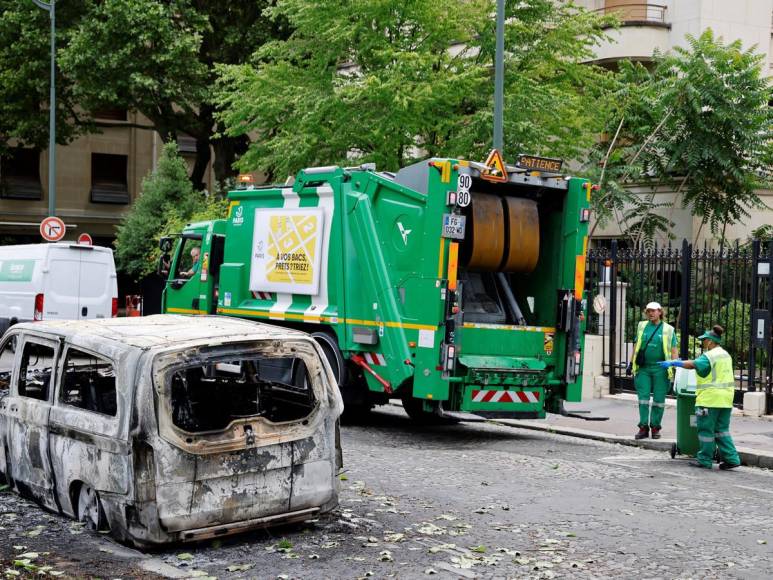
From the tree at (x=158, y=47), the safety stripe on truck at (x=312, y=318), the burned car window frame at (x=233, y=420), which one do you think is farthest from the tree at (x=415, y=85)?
the burned car window frame at (x=233, y=420)

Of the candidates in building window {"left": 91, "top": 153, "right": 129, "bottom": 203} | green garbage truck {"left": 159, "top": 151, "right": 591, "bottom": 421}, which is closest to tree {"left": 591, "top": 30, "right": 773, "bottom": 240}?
green garbage truck {"left": 159, "top": 151, "right": 591, "bottom": 421}

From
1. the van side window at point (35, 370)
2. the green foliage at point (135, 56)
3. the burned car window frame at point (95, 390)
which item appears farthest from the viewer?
the green foliage at point (135, 56)

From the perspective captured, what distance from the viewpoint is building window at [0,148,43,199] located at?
40.4 meters

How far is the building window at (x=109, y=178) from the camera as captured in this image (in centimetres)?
4222

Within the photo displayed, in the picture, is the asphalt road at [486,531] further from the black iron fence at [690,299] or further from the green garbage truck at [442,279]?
the black iron fence at [690,299]

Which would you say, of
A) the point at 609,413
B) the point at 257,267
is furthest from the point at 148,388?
the point at 609,413

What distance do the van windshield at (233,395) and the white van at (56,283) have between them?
46.7 ft

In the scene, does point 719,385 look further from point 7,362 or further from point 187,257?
point 187,257

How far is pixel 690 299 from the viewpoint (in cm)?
1588

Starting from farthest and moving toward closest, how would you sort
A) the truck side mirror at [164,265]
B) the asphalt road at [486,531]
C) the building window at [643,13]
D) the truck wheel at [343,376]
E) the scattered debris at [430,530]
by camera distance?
the building window at [643,13] → the truck side mirror at [164,265] → the truck wheel at [343,376] → the scattered debris at [430,530] → the asphalt road at [486,531]

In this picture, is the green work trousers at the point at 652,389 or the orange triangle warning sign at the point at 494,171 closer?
the orange triangle warning sign at the point at 494,171

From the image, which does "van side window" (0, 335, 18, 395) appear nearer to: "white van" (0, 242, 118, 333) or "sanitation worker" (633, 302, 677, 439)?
"sanitation worker" (633, 302, 677, 439)

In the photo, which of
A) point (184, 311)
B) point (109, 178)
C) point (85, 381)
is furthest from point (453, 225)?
point (109, 178)

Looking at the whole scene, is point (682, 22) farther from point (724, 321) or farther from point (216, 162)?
point (216, 162)
